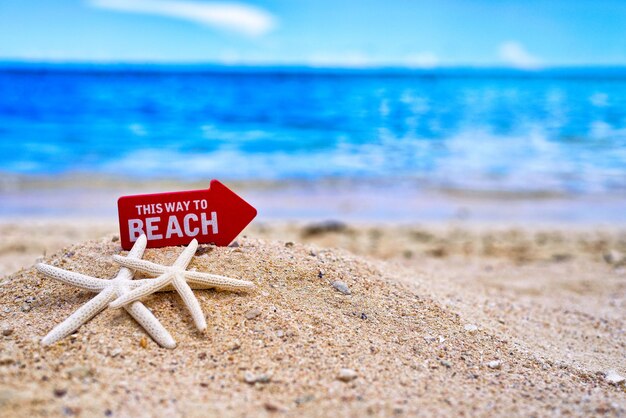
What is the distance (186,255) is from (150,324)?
511 millimetres

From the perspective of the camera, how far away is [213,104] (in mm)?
28141

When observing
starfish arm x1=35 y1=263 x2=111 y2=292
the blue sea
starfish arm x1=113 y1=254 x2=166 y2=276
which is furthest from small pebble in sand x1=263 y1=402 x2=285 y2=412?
the blue sea

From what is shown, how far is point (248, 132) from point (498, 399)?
1707cm

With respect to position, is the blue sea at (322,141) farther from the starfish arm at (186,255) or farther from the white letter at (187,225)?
the starfish arm at (186,255)

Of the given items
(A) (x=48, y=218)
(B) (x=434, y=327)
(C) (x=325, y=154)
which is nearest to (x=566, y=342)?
(B) (x=434, y=327)

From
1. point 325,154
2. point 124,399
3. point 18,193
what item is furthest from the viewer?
point 325,154

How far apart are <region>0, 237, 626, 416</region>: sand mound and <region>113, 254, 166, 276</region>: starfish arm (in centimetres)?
15

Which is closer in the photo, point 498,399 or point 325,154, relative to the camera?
point 498,399

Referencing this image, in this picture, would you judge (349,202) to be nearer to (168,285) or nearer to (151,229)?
(151,229)

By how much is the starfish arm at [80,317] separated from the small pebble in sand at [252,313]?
710 millimetres

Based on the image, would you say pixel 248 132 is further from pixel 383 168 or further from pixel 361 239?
pixel 361 239

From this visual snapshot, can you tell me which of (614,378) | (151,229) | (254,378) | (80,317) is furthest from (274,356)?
(614,378)

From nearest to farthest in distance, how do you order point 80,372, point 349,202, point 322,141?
point 80,372, point 349,202, point 322,141

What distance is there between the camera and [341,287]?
11.2 ft
